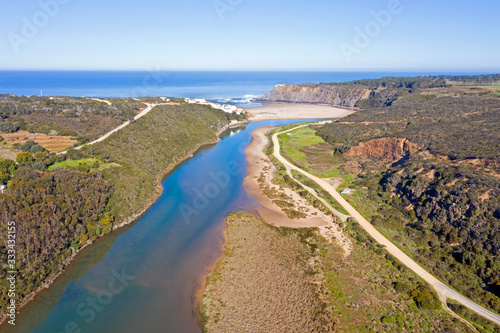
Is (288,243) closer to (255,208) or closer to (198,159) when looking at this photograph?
(255,208)

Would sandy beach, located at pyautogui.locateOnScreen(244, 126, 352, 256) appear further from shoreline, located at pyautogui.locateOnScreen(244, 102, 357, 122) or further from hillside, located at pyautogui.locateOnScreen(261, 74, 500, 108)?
hillside, located at pyautogui.locateOnScreen(261, 74, 500, 108)

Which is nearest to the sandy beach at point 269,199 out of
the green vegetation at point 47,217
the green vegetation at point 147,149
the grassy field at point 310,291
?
the grassy field at point 310,291

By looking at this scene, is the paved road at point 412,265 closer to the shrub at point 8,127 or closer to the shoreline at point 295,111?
the shrub at point 8,127

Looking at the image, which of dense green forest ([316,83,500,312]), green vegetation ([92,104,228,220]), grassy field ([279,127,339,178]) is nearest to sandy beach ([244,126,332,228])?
grassy field ([279,127,339,178])

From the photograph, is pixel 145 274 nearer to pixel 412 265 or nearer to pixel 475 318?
pixel 412 265

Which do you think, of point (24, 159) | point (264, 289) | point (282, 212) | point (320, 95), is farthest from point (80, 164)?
point (320, 95)
